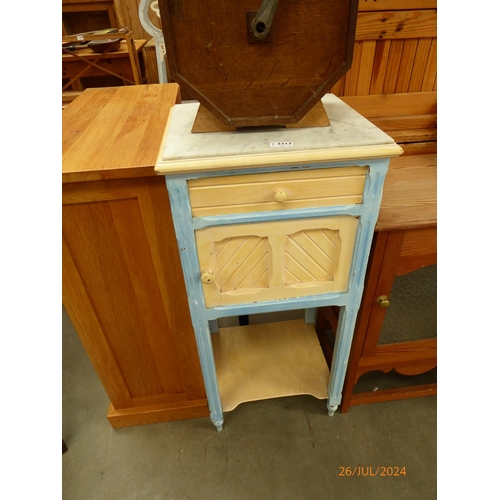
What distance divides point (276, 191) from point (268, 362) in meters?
0.89

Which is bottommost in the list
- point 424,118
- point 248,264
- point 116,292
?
point 116,292

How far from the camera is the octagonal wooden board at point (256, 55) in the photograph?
64 cm

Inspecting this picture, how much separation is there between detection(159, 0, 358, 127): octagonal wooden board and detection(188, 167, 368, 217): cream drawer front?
139 mm

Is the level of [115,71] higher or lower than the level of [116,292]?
higher

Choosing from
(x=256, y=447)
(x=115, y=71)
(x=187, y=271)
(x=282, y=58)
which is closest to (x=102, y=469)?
(x=256, y=447)

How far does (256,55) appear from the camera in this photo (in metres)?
0.68

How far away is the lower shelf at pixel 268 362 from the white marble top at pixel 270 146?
94 cm

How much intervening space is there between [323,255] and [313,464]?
2.74ft

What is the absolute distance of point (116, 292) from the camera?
0.96 m

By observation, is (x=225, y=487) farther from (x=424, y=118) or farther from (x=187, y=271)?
(x=424, y=118)

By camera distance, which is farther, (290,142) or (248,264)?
(248,264)

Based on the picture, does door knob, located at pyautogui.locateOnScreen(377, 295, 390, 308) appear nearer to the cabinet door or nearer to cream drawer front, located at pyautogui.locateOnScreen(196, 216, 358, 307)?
cream drawer front, located at pyautogui.locateOnScreen(196, 216, 358, 307)
